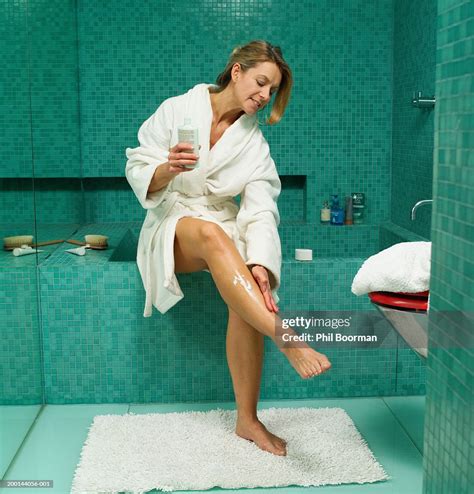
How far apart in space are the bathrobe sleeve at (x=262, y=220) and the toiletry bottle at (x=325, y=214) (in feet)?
5.00

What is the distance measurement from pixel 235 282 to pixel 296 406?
771 mm

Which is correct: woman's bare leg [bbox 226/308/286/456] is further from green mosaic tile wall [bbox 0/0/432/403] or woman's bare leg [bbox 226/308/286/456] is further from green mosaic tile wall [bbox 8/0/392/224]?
green mosaic tile wall [bbox 8/0/392/224]

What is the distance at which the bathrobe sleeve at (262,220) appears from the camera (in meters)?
2.40

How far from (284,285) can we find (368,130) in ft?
5.38

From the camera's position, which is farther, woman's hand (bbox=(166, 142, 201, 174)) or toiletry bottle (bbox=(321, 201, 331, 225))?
toiletry bottle (bbox=(321, 201, 331, 225))

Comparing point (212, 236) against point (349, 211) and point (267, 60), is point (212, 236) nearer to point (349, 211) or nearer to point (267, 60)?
point (267, 60)

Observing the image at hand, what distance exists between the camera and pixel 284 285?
281cm

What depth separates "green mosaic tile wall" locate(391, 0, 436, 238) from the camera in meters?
3.51

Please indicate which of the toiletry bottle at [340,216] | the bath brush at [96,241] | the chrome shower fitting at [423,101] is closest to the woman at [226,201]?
the bath brush at [96,241]

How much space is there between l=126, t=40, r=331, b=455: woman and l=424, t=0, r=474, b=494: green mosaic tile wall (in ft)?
4.76

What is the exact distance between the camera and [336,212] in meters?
4.17

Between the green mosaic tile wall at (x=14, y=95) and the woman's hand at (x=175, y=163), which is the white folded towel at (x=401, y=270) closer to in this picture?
the woman's hand at (x=175, y=163)

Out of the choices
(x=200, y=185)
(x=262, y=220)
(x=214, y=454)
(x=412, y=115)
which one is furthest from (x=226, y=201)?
(x=412, y=115)

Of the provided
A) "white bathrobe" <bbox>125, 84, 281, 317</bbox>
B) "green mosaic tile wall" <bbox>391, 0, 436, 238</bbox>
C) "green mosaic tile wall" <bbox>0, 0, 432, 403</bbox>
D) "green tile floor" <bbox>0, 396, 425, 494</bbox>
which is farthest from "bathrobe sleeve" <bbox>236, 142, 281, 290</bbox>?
"green mosaic tile wall" <bbox>391, 0, 436, 238</bbox>
